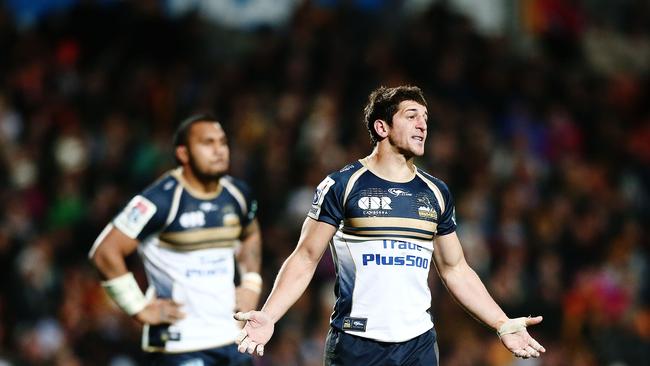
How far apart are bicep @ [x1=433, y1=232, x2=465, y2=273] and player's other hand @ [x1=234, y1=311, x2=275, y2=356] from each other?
3.81ft

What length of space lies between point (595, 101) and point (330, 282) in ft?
20.3

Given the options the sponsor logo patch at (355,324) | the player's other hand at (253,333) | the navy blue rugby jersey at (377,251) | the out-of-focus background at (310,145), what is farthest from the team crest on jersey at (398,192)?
the out-of-focus background at (310,145)

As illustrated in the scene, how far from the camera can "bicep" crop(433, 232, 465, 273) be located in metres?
6.23

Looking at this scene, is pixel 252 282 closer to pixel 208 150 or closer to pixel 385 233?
pixel 208 150

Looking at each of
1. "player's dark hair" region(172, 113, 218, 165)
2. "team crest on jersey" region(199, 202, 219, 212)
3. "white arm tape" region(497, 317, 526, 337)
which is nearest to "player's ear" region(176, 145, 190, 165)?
"player's dark hair" region(172, 113, 218, 165)

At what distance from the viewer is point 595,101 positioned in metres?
15.8

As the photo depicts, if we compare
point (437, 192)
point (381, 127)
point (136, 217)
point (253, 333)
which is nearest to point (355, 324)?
point (253, 333)

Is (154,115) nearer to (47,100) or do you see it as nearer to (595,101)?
(47,100)

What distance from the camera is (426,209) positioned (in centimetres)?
605

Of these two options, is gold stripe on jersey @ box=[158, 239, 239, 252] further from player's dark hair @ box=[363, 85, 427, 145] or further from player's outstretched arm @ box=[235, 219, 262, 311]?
player's dark hair @ box=[363, 85, 427, 145]

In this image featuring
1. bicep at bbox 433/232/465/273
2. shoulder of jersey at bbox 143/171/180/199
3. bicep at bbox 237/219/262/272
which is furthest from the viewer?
bicep at bbox 237/219/262/272

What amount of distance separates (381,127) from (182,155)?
6.00 feet

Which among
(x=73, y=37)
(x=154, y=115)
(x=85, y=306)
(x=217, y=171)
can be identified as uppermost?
(x=73, y=37)

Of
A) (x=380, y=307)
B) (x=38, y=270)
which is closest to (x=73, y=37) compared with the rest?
(x=38, y=270)
